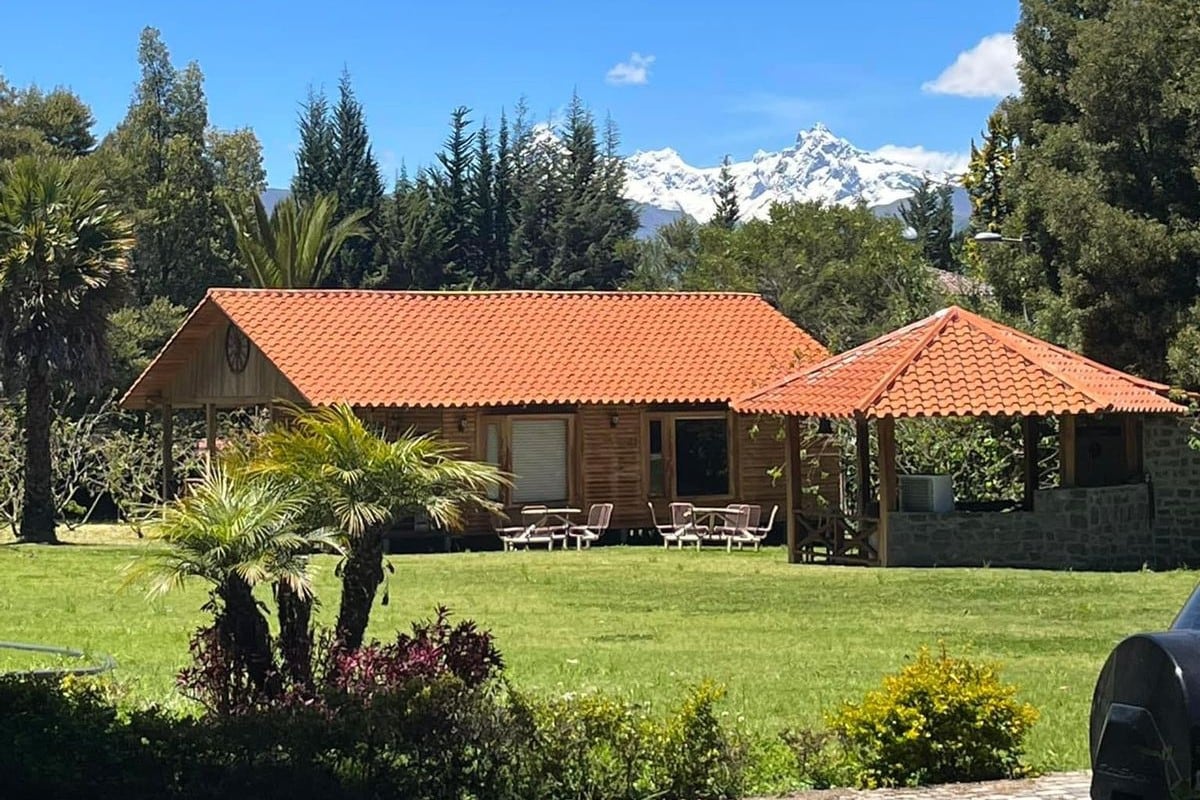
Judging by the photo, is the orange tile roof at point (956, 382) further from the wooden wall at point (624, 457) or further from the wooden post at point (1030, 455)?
the wooden wall at point (624, 457)

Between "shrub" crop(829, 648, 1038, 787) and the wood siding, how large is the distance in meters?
20.0

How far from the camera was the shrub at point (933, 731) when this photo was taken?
7.95 m

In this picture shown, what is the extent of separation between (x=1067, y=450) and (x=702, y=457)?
8.18 metres

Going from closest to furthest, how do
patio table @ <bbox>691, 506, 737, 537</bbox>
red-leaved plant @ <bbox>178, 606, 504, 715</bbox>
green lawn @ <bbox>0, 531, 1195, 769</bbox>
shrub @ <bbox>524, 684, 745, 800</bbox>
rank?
shrub @ <bbox>524, 684, 745, 800</bbox> < red-leaved plant @ <bbox>178, 606, 504, 715</bbox> < green lawn @ <bbox>0, 531, 1195, 769</bbox> < patio table @ <bbox>691, 506, 737, 537</bbox>

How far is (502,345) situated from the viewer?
29.4 metres

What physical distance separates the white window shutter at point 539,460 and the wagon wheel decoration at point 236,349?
577cm

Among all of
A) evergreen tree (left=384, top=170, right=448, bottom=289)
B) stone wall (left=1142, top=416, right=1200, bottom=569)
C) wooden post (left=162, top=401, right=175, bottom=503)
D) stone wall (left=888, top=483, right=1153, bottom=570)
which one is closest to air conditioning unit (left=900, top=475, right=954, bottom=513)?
stone wall (left=888, top=483, right=1153, bottom=570)

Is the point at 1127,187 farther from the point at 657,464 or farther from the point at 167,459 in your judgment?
the point at 167,459

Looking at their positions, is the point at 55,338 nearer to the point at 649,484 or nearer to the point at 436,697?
the point at 649,484

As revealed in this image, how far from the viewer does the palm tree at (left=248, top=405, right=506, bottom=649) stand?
29.7ft

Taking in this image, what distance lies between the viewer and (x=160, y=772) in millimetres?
7277

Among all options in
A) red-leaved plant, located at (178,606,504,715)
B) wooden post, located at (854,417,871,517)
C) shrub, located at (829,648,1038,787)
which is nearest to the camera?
shrub, located at (829,648,1038,787)

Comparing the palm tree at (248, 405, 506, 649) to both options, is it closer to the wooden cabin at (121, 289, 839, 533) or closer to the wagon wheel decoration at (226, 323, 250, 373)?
the wooden cabin at (121, 289, 839, 533)

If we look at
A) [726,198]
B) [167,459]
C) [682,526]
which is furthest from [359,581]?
[726,198]
